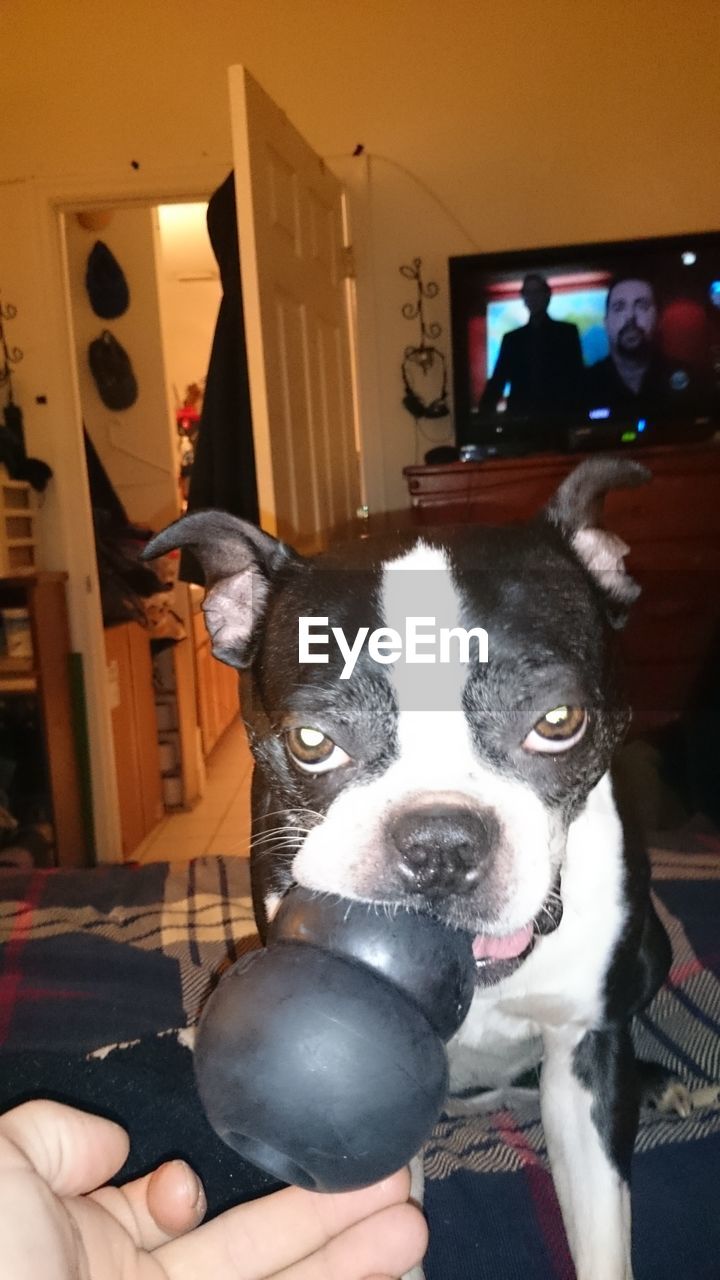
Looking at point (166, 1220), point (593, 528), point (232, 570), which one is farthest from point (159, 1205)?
point (593, 528)

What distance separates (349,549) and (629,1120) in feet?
2.69

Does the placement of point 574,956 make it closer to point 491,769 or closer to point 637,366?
point 491,769

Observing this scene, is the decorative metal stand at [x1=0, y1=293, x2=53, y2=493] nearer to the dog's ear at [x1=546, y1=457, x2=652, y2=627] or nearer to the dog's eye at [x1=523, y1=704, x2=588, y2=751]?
the dog's ear at [x1=546, y1=457, x2=652, y2=627]

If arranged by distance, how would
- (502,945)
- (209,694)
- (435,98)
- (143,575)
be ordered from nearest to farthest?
(502,945), (435,98), (143,575), (209,694)

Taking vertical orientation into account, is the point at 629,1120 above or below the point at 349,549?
below

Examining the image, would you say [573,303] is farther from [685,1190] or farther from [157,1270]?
[157,1270]

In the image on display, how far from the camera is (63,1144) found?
0.83 m

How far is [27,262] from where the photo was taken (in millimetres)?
3721

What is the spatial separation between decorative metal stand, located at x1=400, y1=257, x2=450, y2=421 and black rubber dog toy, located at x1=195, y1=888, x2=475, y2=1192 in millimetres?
2998

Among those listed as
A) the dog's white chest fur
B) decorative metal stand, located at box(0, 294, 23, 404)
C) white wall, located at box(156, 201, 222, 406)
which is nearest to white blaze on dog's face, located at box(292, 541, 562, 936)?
the dog's white chest fur

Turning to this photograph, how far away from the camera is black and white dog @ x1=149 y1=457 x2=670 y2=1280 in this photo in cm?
99

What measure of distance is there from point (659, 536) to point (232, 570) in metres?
2.02

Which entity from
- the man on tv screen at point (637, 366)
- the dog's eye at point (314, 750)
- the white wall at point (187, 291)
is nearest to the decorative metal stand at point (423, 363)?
the man on tv screen at point (637, 366)

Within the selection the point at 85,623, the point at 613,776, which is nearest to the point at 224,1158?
the point at 613,776
